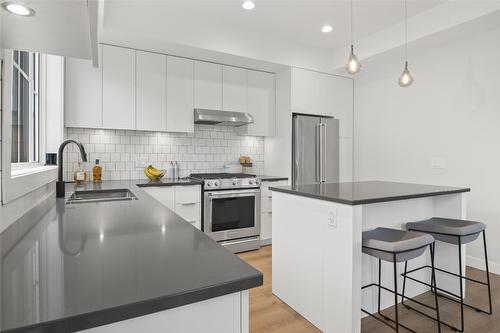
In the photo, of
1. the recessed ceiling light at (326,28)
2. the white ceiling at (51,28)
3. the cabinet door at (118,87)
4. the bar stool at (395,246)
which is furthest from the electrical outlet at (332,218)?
the recessed ceiling light at (326,28)

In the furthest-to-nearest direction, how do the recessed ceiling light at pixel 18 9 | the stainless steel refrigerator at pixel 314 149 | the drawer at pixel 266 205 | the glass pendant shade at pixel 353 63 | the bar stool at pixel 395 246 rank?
the stainless steel refrigerator at pixel 314 149 < the drawer at pixel 266 205 < the glass pendant shade at pixel 353 63 < the bar stool at pixel 395 246 < the recessed ceiling light at pixel 18 9

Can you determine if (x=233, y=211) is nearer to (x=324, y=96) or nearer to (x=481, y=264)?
(x=324, y=96)

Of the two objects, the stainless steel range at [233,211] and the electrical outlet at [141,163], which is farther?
the electrical outlet at [141,163]

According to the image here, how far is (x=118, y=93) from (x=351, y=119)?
3485mm

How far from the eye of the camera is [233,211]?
147 inches

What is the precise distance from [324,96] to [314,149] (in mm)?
864

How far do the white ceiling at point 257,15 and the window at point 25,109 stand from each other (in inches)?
39.8

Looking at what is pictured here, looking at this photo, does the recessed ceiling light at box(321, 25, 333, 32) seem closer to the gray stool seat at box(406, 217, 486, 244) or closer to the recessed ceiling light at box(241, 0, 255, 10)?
the recessed ceiling light at box(241, 0, 255, 10)

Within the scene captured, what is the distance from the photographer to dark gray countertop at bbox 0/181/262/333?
0.54 m

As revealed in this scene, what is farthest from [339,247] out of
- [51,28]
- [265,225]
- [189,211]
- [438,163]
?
[438,163]

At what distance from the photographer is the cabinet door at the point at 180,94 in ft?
12.1

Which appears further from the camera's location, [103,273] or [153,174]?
[153,174]

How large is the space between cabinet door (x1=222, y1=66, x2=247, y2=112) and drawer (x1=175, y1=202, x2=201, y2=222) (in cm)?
142

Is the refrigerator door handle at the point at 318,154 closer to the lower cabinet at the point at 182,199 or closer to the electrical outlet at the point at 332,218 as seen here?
the lower cabinet at the point at 182,199
